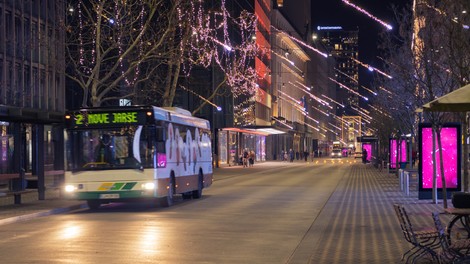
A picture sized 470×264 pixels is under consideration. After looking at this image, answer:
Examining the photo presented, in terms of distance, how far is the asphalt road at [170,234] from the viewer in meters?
12.9

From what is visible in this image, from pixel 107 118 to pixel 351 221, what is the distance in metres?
8.14

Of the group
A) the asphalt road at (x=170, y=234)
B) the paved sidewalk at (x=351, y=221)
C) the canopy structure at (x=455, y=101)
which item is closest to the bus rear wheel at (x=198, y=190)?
the asphalt road at (x=170, y=234)

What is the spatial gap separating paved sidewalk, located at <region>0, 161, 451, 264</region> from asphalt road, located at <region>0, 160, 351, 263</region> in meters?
0.30

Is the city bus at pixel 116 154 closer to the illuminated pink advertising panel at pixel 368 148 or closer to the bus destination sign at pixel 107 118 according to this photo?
the bus destination sign at pixel 107 118

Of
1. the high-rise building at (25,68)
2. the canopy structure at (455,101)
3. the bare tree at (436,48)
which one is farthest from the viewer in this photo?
the high-rise building at (25,68)

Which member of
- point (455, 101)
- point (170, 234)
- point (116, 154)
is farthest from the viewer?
point (116, 154)

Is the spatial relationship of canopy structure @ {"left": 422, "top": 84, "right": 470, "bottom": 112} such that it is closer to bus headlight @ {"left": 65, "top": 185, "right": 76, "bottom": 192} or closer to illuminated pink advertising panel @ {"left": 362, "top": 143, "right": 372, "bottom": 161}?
bus headlight @ {"left": 65, "top": 185, "right": 76, "bottom": 192}

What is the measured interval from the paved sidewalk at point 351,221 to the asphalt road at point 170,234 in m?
0.30

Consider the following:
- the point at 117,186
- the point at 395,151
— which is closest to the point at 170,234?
the point at 117,186

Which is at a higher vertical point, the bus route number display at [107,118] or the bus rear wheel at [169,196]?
the bus route number display at [107,118]

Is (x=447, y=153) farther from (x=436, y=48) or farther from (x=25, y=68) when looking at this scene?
(x=25, y=68)

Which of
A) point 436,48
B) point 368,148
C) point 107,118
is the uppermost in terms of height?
point 436,48

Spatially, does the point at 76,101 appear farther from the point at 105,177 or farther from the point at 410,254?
the point at 410,254

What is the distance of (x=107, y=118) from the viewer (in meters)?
22.8
